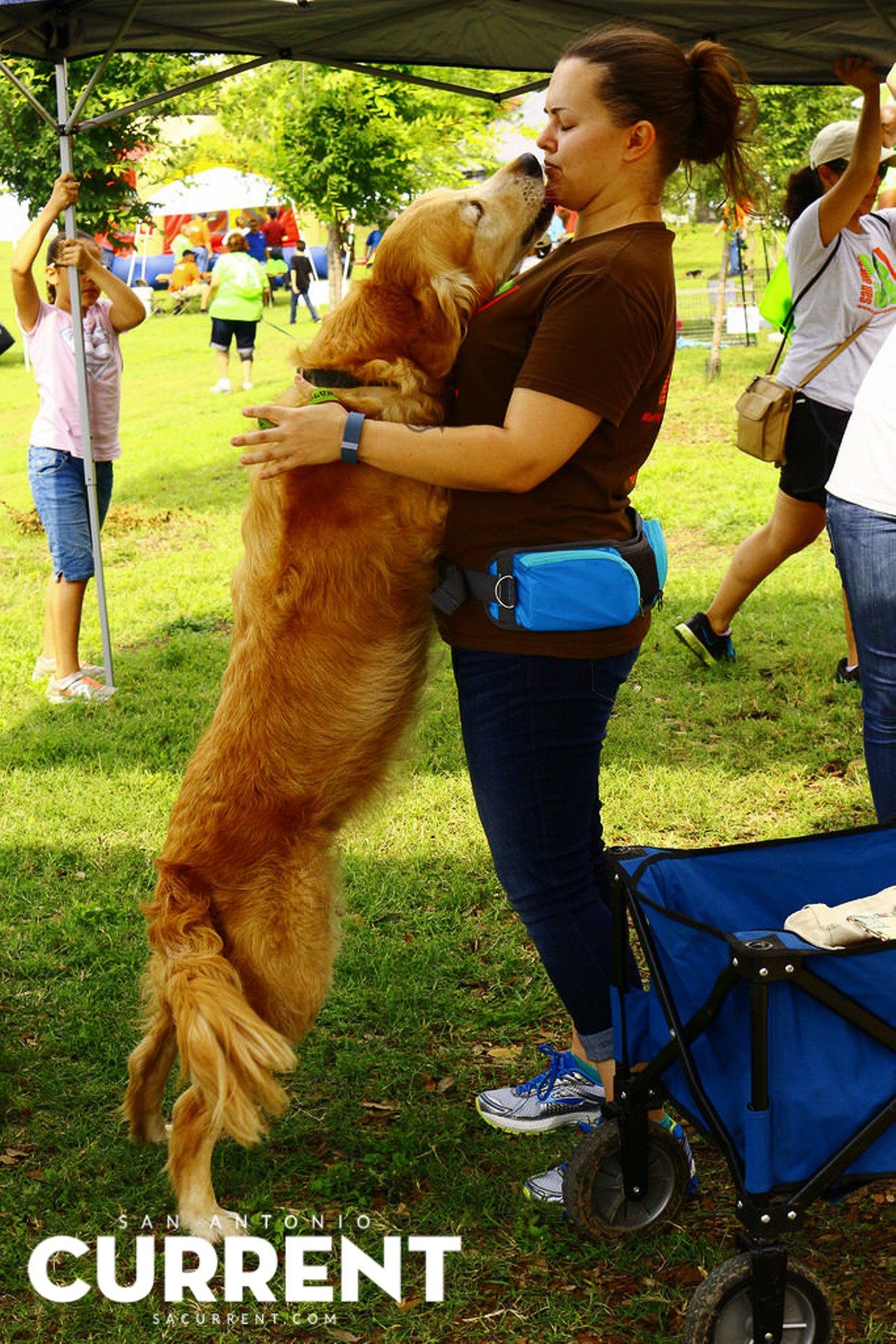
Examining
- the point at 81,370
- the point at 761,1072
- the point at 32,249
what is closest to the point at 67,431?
the point at 81,370

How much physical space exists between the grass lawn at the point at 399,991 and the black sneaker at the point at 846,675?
0.09 meters

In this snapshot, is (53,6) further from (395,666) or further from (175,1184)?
(175,1184)

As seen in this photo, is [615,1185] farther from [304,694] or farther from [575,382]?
[575,382]

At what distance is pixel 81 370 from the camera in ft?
19.1

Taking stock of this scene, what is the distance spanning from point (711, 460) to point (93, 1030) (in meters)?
→ 8.39

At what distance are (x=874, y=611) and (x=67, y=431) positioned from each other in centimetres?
434

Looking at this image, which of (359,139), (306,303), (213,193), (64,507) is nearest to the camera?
(64,507)

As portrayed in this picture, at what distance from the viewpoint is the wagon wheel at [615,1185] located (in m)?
2.52

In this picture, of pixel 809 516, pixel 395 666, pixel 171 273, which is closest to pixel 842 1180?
pixel 395 666

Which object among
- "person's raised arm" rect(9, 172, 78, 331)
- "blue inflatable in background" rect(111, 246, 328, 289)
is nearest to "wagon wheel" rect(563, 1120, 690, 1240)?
"person's raised arm" rect(9, 172, 78, 331)

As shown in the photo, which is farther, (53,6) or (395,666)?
(53,6)

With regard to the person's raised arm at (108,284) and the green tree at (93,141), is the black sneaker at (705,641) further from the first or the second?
the green tree at (93,141)

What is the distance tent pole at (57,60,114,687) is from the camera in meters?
5.51

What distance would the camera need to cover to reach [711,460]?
10602mm
